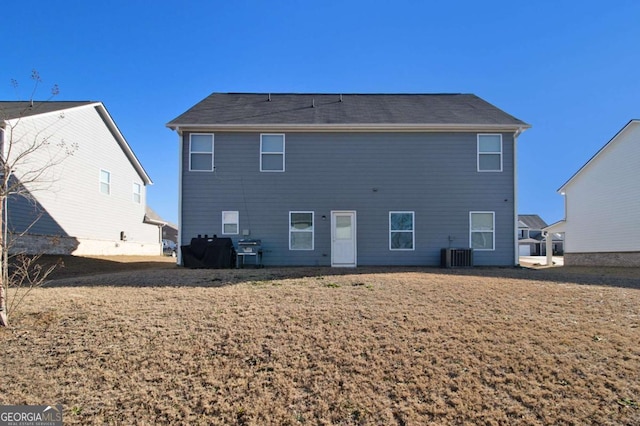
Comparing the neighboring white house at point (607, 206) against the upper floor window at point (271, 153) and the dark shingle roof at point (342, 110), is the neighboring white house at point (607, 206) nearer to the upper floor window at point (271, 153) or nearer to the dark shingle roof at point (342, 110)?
the dark shingle roof at point (342, 110)

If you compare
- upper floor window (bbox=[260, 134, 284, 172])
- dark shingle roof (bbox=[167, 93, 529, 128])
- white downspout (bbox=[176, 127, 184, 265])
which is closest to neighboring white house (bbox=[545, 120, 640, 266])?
dark shingle roof (bbox=[167, 93, 529, 128])

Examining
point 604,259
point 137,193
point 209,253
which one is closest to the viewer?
point 209,253

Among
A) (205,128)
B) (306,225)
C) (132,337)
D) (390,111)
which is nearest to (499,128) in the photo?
(390,111)

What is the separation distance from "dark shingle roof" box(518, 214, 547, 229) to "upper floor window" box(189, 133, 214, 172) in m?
50.0

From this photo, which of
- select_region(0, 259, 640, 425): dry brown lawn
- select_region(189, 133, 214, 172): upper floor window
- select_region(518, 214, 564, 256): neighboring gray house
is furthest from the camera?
select_region(518, 214, 564, 256): neighboring gray house

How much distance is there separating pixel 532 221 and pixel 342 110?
4816cm

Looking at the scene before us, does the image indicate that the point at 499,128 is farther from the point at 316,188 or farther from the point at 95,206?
the point at 95,206

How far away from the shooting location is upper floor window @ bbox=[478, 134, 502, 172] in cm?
1419

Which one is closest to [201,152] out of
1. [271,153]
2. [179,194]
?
[179,194]

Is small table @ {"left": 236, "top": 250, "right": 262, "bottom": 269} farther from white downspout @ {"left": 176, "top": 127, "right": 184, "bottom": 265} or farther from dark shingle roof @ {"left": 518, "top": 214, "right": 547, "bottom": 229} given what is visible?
dark shingle roof @ {"left": 518, "top": 214, "right": 547, "bottom": 229}

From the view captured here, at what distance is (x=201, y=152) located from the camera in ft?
46.1

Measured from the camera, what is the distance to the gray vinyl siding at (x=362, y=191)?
13.9 m

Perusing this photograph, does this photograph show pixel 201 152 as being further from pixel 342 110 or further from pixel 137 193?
pixel 137 193

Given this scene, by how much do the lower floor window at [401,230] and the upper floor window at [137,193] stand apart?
54.5 feet
